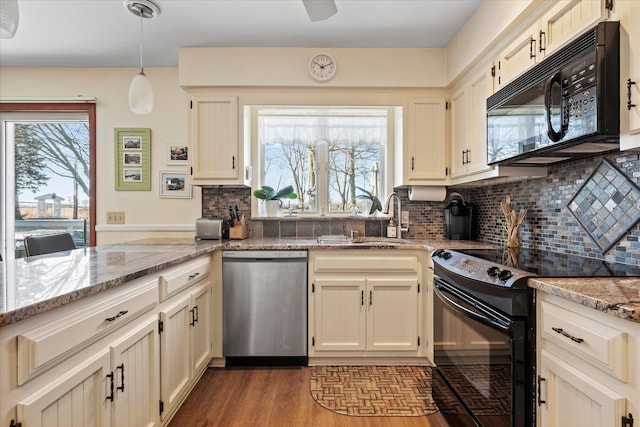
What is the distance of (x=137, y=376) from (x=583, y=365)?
163 cm

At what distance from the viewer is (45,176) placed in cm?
329

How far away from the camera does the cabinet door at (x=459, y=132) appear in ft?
8.36

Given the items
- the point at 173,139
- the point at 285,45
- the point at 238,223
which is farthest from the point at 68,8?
the point at 238,223

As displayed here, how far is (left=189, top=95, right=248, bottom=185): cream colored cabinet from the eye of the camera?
2805mm

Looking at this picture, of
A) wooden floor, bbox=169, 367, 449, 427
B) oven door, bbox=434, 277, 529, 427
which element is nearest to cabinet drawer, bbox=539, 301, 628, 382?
oven door, bbox=434, 277, 529, 427

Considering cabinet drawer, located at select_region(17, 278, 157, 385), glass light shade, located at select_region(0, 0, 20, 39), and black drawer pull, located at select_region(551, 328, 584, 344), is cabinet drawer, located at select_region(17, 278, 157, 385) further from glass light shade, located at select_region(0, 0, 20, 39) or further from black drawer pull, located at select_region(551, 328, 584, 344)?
black drawer pull, located at select_region(551, 328, 584, 344)

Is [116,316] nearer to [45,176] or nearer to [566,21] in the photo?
[566,21]

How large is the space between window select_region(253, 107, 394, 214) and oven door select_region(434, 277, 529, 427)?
152cm

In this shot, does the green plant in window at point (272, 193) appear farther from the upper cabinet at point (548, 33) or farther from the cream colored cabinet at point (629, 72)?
the cream colored cabinet at point (629, 72)

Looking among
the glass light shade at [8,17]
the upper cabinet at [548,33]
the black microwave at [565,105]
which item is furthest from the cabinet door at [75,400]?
the upper cabinet at [548,33]

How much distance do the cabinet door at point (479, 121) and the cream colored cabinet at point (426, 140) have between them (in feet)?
1.20

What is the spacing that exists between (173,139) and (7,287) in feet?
7.87

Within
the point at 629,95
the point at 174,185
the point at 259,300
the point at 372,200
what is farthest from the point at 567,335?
the point at 174,185

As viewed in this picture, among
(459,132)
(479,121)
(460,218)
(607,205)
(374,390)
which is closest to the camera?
(607,205)
